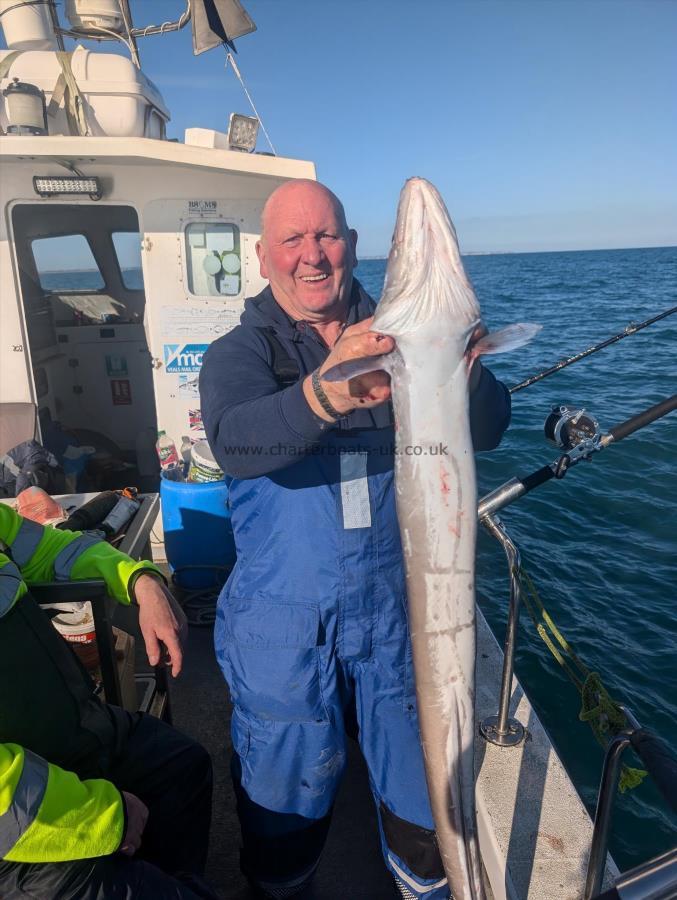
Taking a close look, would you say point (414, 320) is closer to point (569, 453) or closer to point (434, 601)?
point (434, 601)

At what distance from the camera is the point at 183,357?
217 inches

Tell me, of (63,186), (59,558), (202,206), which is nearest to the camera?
(59,558)

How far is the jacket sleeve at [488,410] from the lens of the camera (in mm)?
2219

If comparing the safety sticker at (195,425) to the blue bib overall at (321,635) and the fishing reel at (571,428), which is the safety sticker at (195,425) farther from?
the fishing reel at (571,428)

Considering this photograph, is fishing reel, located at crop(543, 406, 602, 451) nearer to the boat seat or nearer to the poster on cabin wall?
the poster on cabin wall

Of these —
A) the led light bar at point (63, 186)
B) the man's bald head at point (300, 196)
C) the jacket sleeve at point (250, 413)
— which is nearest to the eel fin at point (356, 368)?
the jacket sleeve at point (250, 413)

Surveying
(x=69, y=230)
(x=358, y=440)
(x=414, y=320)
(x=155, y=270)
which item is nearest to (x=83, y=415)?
(x=69, y=230)

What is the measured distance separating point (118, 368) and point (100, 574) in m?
6.24

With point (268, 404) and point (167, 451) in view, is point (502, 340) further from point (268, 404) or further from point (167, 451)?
point (167, 451)

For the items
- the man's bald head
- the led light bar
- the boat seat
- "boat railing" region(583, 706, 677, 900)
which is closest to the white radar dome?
the led light bar

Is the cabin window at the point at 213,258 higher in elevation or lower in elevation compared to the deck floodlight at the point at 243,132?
lower

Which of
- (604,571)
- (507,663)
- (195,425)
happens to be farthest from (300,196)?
(604,571)

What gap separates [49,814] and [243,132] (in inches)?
200

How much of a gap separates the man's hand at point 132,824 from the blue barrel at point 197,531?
302 cm
